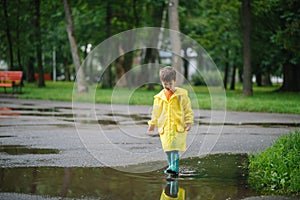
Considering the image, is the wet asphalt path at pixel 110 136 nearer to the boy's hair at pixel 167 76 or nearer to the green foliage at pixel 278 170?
the green foliage at pixel 278 170

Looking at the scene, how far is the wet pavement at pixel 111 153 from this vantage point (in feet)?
21.3

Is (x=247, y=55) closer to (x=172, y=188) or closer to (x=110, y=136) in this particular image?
(x=110, y=136)

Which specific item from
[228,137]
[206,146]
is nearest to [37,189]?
[206,146]

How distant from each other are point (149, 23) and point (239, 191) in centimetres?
4011

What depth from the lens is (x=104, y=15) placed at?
141 feet

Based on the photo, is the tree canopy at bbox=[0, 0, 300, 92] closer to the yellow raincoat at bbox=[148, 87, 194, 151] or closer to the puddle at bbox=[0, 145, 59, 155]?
the puddle at bbox=[0, 145, 59, 155]

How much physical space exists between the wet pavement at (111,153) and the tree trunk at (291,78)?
19271mm

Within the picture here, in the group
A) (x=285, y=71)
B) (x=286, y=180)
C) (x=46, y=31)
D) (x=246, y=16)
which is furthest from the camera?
(x=46, y=31)

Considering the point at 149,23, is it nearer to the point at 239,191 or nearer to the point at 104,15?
the point at 104,15

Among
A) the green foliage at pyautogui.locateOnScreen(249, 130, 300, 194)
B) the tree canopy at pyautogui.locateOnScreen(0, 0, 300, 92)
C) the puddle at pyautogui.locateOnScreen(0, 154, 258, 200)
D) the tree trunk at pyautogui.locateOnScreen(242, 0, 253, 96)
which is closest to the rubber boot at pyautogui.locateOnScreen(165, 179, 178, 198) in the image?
the puddle at pyautogui.locateOnScreen(0, 154, 258, 200)

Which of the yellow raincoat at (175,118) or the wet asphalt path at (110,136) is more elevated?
the yellow raincoat at (175,118)

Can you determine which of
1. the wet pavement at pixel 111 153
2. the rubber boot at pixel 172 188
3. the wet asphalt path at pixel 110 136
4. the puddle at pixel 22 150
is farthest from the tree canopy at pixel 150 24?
the rubber boot at pixel 172 188

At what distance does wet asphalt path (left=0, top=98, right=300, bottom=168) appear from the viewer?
8867 mm

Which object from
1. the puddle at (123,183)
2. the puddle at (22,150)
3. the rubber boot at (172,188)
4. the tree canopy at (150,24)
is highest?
the tree canopy at (150,24)
